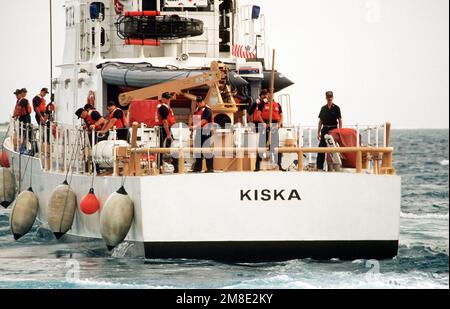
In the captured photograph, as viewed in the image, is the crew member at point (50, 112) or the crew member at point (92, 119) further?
the crew member at point (50, 112)

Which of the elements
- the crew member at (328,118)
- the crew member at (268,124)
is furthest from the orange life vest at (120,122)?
the crew member at (328,118)

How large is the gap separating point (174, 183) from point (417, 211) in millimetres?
15498

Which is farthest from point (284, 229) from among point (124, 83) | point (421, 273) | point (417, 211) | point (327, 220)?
point (417, 211)

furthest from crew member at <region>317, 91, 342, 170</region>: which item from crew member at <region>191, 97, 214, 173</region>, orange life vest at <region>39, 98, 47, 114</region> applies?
orange life vest at <region>39, 98, 47, 114</region>

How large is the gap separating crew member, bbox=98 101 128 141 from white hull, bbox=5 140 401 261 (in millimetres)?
2552

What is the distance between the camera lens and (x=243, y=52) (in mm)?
31844

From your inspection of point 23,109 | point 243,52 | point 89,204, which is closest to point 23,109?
point 23,109

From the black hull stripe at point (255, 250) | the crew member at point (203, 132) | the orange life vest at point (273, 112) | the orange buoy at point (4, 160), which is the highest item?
the orange life vest at point (273, 112)

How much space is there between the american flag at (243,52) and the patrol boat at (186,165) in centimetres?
4

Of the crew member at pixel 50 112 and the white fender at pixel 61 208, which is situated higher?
the crew member at pixel 50 112

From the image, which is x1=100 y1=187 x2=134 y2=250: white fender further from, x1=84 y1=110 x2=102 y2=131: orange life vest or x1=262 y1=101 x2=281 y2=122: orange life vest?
x1=262 y1=101 x2=281 y2=122: orange life vest

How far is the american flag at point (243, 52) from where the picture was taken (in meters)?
31.6

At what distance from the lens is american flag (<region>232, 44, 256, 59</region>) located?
31.6 m

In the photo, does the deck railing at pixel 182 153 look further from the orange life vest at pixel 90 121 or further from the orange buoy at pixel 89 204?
the orange buoy at pixel 89 204
